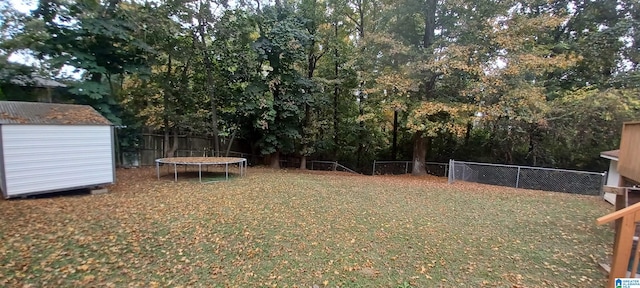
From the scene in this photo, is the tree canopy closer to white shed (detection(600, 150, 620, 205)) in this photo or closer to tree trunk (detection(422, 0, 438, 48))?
tree trunk (detection(422, 0, 438, 48))

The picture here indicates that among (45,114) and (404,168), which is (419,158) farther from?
(45,114)

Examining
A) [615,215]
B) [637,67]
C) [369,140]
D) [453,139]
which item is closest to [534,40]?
[637,67]

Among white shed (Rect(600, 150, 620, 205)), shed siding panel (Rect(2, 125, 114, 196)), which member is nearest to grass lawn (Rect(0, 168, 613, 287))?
shed siding panel (Rect(2, 125, 114, 196))

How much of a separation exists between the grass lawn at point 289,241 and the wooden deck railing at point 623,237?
0.49 metres

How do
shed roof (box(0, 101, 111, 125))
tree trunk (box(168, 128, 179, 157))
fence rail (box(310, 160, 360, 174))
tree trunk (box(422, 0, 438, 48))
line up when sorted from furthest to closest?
fence rail (box(310, 160, 360, 174)) < tree trunk (box(168, 128, 179, 157)) < tree trunk (box(422, 0, 438, 48)) < shed roof (box(0, 101, 111, 125))

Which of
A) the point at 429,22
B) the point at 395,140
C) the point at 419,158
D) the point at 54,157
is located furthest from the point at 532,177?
the point at 54,157

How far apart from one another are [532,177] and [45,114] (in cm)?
1406

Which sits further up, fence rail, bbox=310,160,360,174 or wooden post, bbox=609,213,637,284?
wooden post, bbox=609,213,637,284

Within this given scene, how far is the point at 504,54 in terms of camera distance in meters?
9.61

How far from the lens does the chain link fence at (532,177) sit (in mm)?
8977

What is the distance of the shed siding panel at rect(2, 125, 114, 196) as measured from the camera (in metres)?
5.50

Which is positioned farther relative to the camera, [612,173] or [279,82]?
[279,82]

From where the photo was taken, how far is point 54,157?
596 centimetres

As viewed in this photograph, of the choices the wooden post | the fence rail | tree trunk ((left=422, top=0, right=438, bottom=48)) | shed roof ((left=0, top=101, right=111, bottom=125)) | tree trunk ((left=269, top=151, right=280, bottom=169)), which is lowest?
the fence rail
